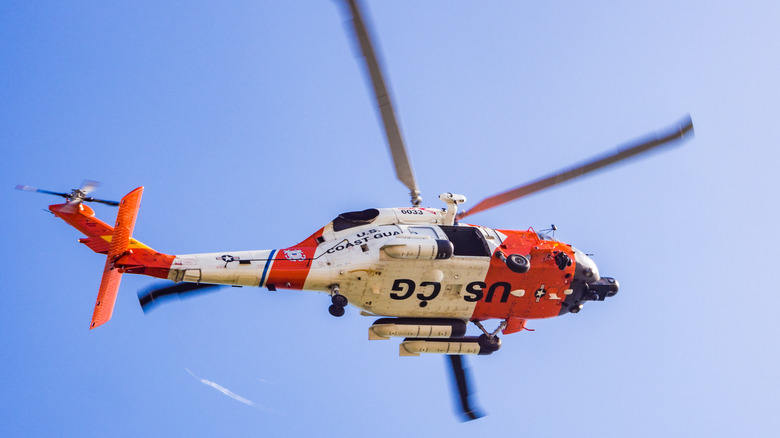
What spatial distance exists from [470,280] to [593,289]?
334 centimetres

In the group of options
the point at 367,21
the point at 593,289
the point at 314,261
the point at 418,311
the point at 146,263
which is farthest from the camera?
the point at 593,289

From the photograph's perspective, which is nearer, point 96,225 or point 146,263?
point 146,263

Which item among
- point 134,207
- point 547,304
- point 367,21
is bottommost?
point 547,304

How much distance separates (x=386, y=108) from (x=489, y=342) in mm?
5979

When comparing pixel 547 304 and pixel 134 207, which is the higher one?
pixel 134 207

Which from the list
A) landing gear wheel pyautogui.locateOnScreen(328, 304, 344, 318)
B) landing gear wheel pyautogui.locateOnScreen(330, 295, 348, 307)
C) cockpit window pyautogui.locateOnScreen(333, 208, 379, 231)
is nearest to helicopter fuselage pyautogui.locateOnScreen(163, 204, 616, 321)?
cockpit window pyautogui.locateOnScreen(333, 208, 379, 231)

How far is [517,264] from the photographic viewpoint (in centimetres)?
1686

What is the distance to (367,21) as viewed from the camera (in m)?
13.0

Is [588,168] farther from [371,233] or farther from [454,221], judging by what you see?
[371,233]

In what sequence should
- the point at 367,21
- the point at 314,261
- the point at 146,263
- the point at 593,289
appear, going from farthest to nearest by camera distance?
the point at 593,289
the point at 314,261
the point at 146,263
the point at 367,21

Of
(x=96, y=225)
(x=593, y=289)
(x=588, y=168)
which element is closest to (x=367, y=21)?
(x=588, y=168)

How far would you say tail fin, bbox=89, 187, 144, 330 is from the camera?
14.9 meters

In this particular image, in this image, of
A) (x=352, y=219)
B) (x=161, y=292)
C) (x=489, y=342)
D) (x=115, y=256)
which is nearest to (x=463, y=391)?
(x=489, y=342)

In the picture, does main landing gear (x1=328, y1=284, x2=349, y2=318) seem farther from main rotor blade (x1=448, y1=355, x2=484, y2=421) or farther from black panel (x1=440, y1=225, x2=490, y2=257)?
main rotor blade (x1=448, y1=355, x2=484, y2=421)
